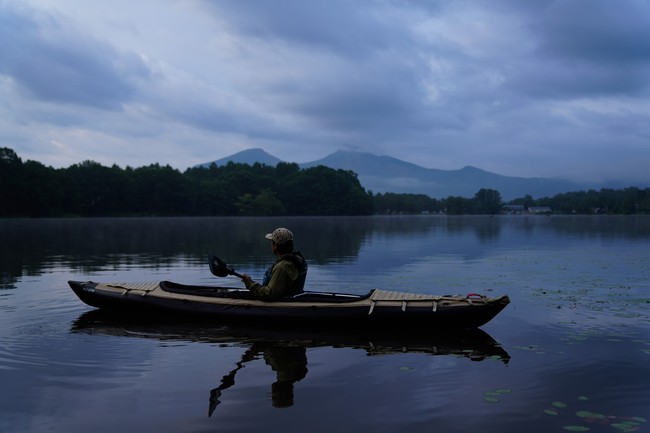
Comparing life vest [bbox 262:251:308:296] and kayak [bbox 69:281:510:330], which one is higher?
life vest [bbox 262:251:308:296]

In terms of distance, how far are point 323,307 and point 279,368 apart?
267 centimetres

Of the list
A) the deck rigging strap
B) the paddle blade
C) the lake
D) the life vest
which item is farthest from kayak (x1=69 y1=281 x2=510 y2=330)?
the paddle blade

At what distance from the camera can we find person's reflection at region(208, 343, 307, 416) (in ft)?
28.2

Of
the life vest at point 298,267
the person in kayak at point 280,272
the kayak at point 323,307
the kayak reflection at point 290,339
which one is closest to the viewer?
the kayak reflection at point 290,339

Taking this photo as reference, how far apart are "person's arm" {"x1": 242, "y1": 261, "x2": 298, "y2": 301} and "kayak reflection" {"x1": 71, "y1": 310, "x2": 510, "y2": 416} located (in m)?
0.84

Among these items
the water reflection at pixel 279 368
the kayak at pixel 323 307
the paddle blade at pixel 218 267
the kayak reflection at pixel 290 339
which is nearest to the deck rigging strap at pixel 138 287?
the kayak at pixel 323 307

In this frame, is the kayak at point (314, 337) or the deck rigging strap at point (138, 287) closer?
the kayak at point (314, 337)

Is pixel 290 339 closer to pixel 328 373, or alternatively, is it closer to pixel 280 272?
pixel 280 272

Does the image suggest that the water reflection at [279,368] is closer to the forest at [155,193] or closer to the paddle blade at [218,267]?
the paddle blade at [218,267]

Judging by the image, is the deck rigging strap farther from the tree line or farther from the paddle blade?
the tree line

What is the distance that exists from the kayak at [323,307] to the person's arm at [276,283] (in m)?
0.17

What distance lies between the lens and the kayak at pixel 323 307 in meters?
12.2

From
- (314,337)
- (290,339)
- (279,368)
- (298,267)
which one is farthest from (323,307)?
(279,368)

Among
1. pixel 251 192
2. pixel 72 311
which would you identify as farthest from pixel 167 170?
pixel 72 311
